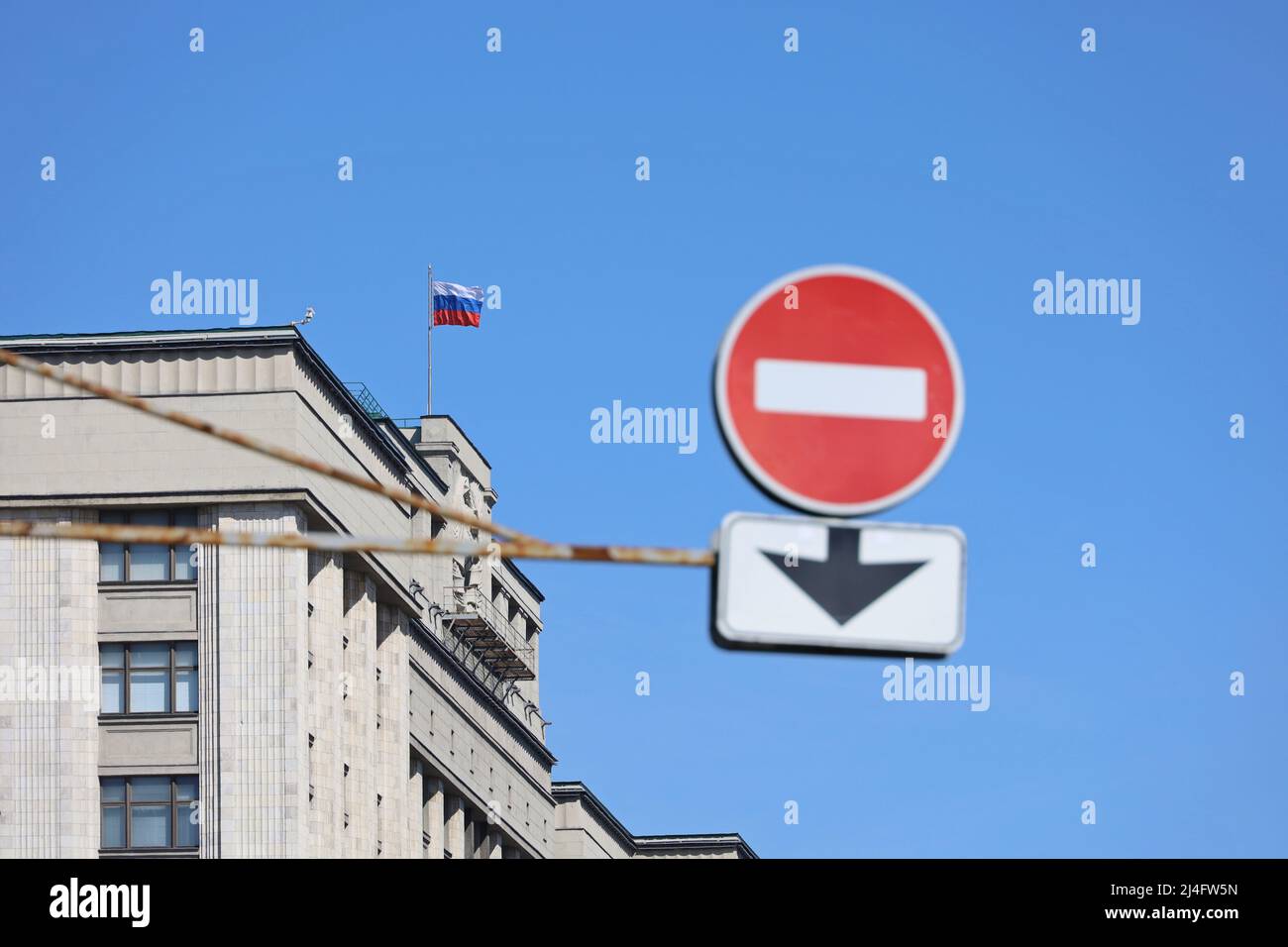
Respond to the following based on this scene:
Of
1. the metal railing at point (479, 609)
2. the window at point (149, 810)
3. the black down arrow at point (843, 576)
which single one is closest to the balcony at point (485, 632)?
the metal railing at point (479, 609)

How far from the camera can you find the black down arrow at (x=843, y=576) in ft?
17.7

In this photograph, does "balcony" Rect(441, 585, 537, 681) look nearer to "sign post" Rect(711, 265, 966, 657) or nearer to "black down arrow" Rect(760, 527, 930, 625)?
"sign post" Rect(711, 265, 966, 657)

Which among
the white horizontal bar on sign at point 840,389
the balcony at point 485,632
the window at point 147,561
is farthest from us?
the balcony at point 485,632

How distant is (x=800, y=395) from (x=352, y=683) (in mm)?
50123

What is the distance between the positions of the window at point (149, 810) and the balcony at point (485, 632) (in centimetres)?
1601

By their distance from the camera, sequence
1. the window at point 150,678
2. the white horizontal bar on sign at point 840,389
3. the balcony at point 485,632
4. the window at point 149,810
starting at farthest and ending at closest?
the balcony at point 485,632
the window at point 150,678
the window at point 149,810
the white horizontal bar on sign at point 840,389

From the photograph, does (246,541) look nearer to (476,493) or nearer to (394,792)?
(394,792)

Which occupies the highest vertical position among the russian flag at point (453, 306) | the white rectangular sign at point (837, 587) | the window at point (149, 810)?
the russian flag at point (453, 306)

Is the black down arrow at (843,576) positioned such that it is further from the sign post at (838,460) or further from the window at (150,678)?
the window at (150,678)

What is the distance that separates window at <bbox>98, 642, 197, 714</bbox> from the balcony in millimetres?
15416

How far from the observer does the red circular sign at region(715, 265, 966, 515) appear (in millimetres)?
5461

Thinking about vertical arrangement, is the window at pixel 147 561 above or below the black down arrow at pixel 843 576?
above
